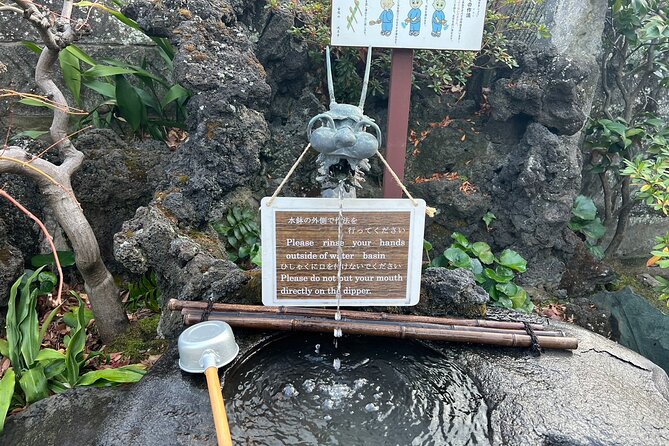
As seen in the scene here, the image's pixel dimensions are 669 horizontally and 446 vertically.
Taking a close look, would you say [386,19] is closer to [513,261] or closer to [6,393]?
[513,261]

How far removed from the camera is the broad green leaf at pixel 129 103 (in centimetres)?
388

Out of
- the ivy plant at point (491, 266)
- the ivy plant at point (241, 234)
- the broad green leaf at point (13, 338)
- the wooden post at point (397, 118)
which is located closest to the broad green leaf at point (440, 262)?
the ivy plant at point (491, 266)

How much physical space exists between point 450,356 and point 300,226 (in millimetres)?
1080

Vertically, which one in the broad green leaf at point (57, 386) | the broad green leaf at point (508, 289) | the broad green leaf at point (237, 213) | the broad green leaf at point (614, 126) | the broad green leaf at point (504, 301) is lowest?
the broad green leaf at point (57, 386)

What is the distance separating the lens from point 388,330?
245cm

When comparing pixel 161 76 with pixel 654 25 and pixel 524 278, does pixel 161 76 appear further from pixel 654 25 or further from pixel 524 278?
pixel 654 25

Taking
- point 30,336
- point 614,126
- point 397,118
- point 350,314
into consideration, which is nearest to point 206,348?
point 350,314

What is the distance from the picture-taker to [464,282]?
271cm

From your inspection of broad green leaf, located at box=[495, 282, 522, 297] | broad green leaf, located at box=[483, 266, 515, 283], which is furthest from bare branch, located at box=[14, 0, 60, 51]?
broad green leaf, located at box=[495, 282, 522, 297]

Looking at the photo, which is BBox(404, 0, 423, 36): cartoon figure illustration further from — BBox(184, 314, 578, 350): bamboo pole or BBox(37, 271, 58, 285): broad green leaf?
BBox(37, 271, 58, 285): broad green leaf

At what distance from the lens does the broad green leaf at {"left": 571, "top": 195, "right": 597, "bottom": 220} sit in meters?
4.66

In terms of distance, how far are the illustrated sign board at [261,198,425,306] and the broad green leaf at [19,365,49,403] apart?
1467 millimetres

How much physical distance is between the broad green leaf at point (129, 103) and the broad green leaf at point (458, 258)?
10.0 feet

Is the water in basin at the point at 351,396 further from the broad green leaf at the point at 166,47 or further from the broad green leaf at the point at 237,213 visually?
the broad green leaf at the point at 166,47
